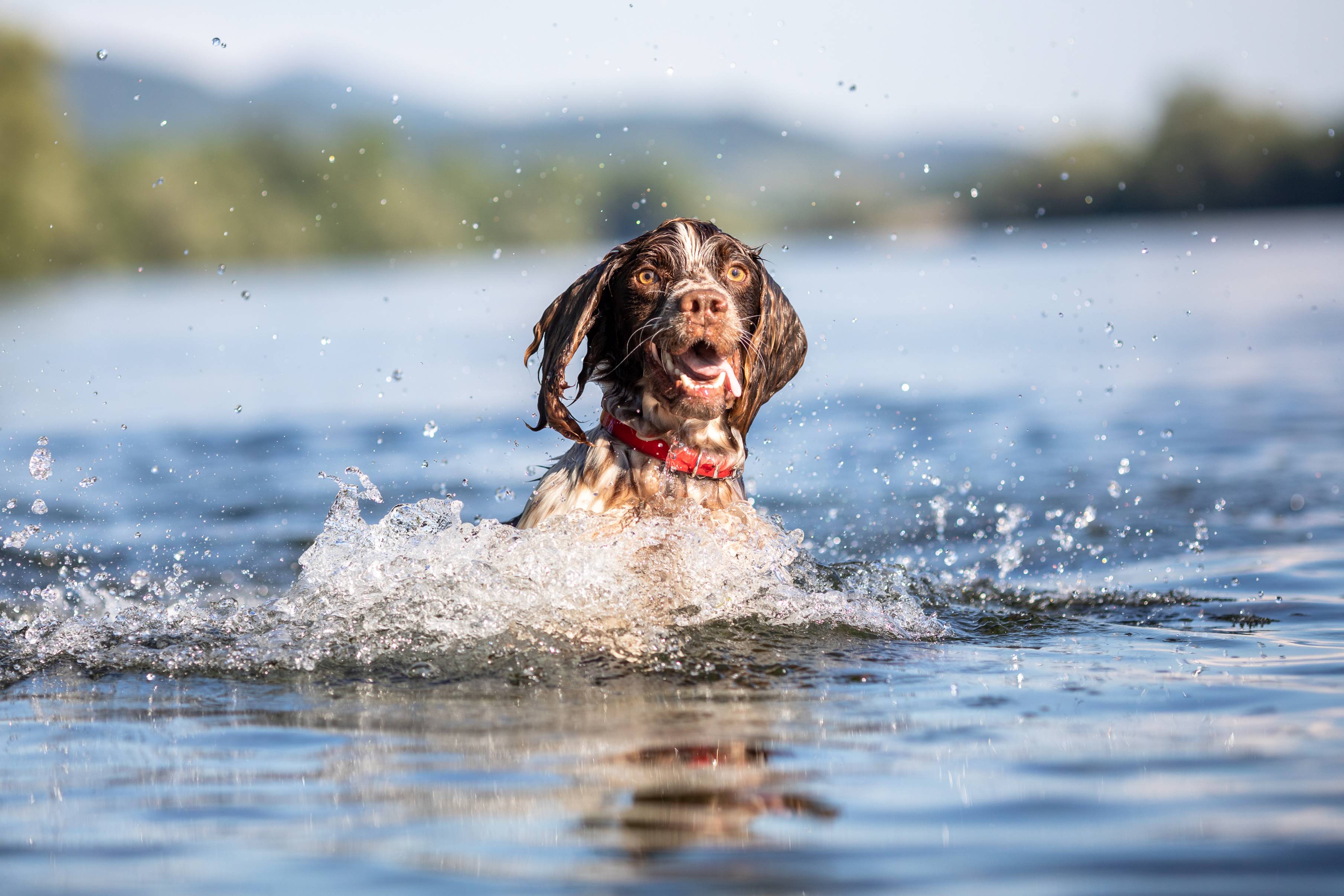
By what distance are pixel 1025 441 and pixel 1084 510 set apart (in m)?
3.16

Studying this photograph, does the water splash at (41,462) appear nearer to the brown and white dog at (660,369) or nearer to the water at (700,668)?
the water at (700,668)

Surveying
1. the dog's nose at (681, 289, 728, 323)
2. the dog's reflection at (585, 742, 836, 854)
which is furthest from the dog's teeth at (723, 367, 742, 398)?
the dog's reflection at (585, 742, 836, 854)

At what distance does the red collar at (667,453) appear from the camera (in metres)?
6.53

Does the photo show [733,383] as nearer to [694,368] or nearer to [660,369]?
[694,368]

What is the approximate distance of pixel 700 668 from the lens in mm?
5676

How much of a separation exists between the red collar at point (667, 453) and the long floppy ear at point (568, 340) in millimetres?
175

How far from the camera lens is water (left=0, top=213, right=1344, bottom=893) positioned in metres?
3.67

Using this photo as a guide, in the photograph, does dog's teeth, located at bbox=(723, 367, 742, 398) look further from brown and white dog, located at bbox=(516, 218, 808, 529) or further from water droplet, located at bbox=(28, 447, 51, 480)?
water droplet, located at bbox=(28, 447, 51, 480)


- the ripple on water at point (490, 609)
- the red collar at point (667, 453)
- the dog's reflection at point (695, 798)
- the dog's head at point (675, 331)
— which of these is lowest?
the dog's reflection at point (695, 798)

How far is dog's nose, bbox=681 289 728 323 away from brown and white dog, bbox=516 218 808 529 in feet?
0.18

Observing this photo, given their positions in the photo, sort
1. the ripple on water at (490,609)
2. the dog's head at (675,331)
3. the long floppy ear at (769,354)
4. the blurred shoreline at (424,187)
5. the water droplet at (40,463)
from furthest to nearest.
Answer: the blurred shoreline at (424,187)
the water droplet at (40,463)
the long floppy ear at (769,354)
the dog's head at (675,331)
the ripple on water at (490,609)

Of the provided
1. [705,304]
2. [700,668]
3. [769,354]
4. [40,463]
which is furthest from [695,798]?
[40,463]

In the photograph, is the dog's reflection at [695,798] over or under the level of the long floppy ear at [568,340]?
under

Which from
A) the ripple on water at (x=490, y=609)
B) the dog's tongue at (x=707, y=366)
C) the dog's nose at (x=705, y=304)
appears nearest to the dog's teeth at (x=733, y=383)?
the dog's tongue at (x=707, y=366)
